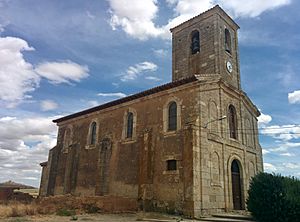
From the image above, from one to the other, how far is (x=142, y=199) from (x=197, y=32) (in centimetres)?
1273

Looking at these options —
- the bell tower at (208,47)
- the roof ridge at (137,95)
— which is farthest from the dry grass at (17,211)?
the bell tower at (208,47)

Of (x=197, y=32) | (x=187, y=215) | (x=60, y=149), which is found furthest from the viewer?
(x=60, y=149)

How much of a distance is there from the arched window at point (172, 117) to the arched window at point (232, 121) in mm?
4075

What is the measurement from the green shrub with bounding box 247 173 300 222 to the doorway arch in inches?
171

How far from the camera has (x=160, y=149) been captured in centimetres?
1683

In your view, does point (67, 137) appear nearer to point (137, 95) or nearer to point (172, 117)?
point (137, 95)

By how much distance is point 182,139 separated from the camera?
Result: 1586 centimetres

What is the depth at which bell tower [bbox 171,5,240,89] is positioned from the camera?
1955 cm

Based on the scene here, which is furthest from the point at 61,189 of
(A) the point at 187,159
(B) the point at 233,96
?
(B) the point at 233,96

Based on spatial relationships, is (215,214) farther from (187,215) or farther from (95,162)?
(95,162)

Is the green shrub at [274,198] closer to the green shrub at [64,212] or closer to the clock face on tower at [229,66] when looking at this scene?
the green shrub at [64,212]

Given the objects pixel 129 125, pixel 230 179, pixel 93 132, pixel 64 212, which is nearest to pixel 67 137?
pixel 93 132

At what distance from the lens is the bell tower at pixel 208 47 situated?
19.5 meters

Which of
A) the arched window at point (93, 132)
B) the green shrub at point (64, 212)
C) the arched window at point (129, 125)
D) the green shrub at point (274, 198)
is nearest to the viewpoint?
the green shrub at point (274, 198)
